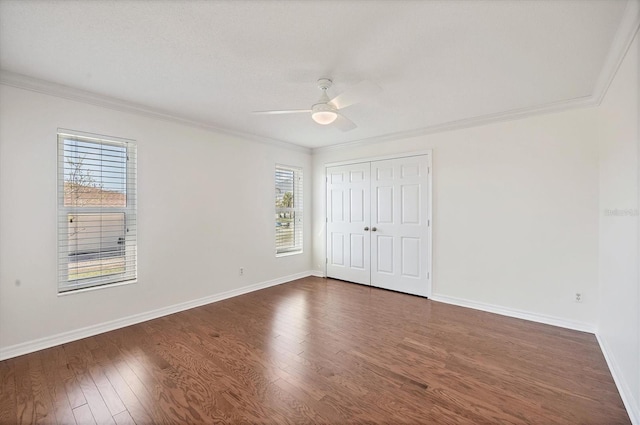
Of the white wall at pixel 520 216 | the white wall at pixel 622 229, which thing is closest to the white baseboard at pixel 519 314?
the white wall at pixel 520 216

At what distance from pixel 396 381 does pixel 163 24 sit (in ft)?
9.63

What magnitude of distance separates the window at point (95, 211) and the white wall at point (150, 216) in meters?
0.09

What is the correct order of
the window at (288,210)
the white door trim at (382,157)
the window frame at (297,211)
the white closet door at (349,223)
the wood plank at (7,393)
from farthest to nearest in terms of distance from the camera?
1. the window frame at (297,211)
2. the window at (288,210)
3. the white closet door at (349,223)
4. the white door trim at (382,157)
5. the wood plank at (7,393)

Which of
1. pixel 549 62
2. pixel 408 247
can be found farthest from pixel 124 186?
pixel 549 62

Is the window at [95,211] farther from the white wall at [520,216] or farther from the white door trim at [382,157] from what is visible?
the white wall at [520,216]

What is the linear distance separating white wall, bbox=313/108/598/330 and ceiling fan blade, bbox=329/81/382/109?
218cm

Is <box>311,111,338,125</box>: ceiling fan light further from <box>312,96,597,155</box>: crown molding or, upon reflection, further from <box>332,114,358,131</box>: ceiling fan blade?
<box>312,96,597,155</box>: crown molding

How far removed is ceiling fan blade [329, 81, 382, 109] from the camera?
6.69 feet

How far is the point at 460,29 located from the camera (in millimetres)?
1791

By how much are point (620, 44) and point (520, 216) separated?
6.14ft

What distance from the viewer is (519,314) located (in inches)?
129

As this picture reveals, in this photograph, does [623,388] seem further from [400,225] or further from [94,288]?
[94,288]

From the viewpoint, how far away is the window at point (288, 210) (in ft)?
16.0

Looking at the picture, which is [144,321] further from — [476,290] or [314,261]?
[476,290]
